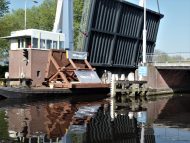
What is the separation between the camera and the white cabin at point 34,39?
29453 mm

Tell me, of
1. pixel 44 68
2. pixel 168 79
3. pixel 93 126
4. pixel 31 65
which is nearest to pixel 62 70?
pixel 44 68

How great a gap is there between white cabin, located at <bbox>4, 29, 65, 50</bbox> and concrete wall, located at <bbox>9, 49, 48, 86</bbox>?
528 mm

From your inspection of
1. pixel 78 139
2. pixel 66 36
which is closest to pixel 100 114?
pixel 78 139

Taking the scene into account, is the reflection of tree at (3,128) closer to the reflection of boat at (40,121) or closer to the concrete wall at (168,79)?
the reflection of boat at (40,121)

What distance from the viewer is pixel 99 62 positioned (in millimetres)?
34344

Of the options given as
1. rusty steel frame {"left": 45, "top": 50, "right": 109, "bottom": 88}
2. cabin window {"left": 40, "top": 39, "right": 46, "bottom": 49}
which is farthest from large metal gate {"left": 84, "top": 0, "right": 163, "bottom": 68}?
cabin window {"left": 40, "top": 39, "right": 46, "bottom": 49}

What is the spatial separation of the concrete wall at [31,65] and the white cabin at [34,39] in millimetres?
528

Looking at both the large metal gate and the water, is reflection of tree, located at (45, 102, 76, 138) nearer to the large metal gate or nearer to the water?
the water

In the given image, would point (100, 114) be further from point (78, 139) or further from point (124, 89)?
point (124, 89)

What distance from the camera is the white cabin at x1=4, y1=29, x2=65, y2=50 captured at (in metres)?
29.5

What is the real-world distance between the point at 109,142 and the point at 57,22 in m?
23.6

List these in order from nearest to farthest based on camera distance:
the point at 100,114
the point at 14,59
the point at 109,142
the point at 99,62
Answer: the point at 109,142 → the point at 100,114 → the point at 14,59 → the point at 99,62

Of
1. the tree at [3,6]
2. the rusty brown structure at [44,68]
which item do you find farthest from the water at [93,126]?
the tree at [3,6]

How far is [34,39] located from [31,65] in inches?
81.6
